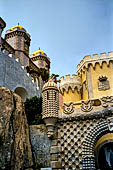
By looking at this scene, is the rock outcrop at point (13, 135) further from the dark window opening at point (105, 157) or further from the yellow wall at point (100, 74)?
the yellow wall at point (100, 74)

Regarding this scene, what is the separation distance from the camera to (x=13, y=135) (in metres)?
11.2

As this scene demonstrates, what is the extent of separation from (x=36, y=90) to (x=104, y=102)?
A: 14.7 metres

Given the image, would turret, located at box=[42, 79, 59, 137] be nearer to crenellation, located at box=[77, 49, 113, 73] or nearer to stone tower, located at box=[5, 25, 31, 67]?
crenellation, located at box=[77, 49, 113, 73]

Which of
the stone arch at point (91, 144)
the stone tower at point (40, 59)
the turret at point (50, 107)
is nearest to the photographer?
the stone arch at point (91, 144)

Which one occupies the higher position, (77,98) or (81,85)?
(81,85)

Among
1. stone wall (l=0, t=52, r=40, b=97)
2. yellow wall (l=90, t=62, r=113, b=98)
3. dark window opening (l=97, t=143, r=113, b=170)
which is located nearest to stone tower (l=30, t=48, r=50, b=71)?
stone wall (l=0, t=52, r=40, b=97)

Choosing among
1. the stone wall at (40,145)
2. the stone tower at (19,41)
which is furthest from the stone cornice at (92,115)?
the stone tower at (19,41)

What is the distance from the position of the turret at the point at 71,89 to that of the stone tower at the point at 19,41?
14464mm

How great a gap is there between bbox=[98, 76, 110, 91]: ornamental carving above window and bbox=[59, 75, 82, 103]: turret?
264 cm

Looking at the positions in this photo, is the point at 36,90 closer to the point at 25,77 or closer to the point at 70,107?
the point at 25,77

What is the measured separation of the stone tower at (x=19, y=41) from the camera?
35375 mm

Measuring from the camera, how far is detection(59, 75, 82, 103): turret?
22.5 metres

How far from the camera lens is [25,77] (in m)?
24.2

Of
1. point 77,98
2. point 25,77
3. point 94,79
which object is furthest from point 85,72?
point 25,77
